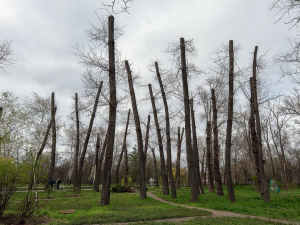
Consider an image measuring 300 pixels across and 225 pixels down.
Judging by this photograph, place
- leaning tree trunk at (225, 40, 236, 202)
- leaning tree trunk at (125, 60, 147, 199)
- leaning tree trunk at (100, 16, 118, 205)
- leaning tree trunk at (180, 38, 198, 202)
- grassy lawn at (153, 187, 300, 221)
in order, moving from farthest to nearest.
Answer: leaning tree trunk at (125, 60, 147, 199), leaning tree trunk at (225, 40, 236, 202), leaning tree trunk at (180, 38, 198, 202), leaning tree trunk at (100, 16, 118, 205), grassy lawn at (153, 187, 300, 221)

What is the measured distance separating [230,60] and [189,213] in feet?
29.2

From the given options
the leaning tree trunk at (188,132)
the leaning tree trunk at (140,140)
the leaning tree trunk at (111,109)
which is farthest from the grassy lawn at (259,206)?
the leaning tree trunk at (111,109)

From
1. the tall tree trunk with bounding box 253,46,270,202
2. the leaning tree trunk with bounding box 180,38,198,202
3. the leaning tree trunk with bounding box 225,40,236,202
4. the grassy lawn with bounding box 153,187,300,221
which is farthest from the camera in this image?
the tall tree trunk with bounding box 253,46,270,202

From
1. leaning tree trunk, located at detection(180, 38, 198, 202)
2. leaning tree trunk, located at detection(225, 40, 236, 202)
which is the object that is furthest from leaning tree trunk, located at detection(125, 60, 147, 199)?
leaning tree trunk, located at detection(225, 40, 236, 202)

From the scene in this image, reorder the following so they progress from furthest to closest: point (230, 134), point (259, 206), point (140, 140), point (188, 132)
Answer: point (140, 140), point (230, 134), point (188, 132), point (259, 206)

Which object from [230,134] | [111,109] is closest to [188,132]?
[230,134]

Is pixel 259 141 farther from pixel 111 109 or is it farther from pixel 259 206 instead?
pixel 111 109

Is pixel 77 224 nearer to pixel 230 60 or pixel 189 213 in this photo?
pixel 189 213

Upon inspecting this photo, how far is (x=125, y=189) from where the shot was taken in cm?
2222

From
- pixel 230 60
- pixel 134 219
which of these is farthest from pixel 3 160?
pixel 230 60

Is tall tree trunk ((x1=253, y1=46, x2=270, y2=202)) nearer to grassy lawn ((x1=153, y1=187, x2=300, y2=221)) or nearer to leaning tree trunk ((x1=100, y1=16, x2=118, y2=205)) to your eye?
grassy lawn ((x1=153, y1=187, x2=300, y2=221))

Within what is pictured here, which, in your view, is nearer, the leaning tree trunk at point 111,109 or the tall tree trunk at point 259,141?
the leaning tree trunk at point 111,109

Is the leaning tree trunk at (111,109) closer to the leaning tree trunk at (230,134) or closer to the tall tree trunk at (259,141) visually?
the leaning tree trunk at (230,134)

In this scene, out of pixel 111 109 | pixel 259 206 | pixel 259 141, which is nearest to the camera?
pixel 259 206
